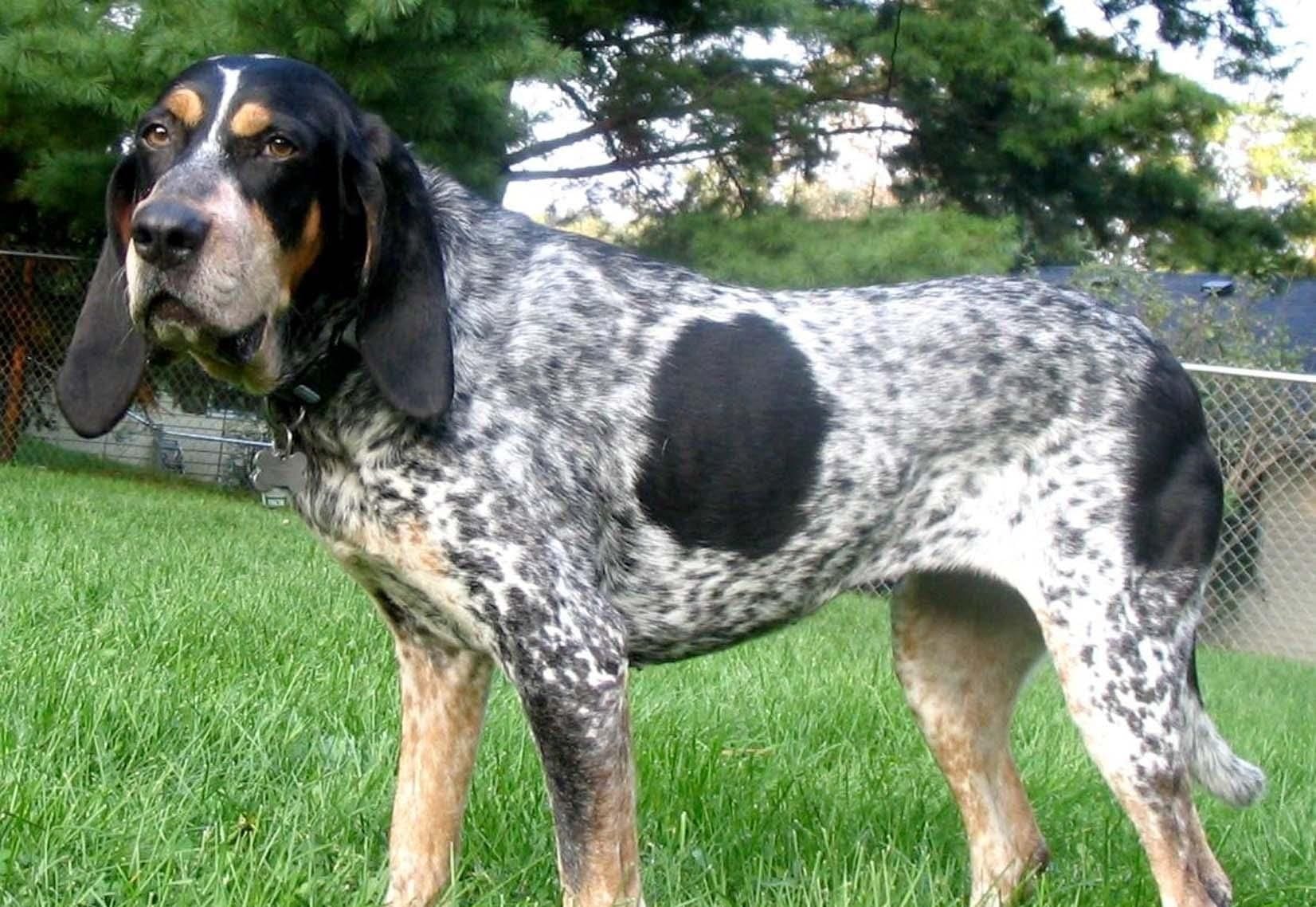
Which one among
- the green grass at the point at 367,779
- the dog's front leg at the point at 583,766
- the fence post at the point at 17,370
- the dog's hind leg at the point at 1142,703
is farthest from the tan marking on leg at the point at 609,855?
the fence post at the point at 17,370

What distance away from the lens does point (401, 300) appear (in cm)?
294

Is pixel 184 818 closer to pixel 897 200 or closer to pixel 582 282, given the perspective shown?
pixel 582 282

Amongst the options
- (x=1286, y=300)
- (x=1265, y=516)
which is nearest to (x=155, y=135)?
(x=1265, y=516)

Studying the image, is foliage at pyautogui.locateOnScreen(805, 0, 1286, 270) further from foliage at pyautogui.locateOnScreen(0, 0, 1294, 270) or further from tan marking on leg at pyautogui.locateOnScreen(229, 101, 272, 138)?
tan marking on leg at pyautogui.locateOnScreen(229, 101, 272, 138)

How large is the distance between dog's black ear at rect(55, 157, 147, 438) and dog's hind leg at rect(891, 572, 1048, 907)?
184 centimetres

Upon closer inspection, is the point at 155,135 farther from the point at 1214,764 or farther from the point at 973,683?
the point at 1214,764

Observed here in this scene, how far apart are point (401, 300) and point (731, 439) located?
82cm

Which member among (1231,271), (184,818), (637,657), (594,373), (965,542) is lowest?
(1231,271)

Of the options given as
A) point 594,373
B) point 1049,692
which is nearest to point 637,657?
point 594,373

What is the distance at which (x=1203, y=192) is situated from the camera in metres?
16.5

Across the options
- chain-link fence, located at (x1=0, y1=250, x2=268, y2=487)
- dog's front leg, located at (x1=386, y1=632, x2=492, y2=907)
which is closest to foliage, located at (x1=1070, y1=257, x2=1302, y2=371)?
chain-link fence, located at (x1=0, y1=250, x2=268, y2=487)

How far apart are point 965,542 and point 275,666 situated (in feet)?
7.80

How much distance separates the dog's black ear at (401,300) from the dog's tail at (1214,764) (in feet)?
6.20

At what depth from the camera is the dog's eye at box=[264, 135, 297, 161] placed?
2838 mm
